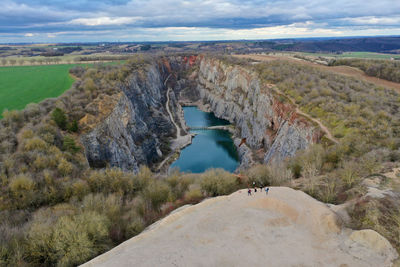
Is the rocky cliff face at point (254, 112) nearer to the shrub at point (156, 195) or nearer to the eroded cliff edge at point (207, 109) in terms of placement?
the eroded cliff edge at point (207, 109)

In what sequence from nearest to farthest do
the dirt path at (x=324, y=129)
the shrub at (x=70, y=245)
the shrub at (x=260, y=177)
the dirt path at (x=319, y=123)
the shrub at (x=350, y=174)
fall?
the shrub at (x=70, y=245) → the shrub at (x=350, y=174) → the shrub at (x=260, y=177) → the dirt path at (x=324, y=129) → the dirt path at (x=319, y=123)

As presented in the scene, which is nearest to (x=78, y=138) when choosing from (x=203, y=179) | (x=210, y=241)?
(x=203, y=179)

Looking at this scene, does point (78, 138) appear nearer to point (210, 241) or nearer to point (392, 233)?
point (210, 241)

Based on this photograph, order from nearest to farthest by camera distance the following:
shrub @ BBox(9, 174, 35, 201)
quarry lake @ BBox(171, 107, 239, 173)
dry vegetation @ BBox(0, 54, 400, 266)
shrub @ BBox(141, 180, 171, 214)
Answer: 1. dry vegetation @ BBox(0, 54, 400, 266)
2. shrub @ BBox(9, 174, 35, 201)
3. shrub @ BBox(141, 180, 171, 214)
4. quarry lake @ BBox(171, 107, 239, 173)

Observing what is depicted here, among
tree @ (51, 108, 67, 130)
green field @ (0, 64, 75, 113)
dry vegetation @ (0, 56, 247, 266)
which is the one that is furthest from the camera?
green field @ (0, 64, 75, 113)

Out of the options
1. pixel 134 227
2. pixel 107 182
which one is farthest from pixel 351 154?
pixel 107 182

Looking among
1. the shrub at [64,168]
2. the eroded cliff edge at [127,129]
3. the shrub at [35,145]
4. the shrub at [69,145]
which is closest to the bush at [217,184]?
the shrub at [64,168]

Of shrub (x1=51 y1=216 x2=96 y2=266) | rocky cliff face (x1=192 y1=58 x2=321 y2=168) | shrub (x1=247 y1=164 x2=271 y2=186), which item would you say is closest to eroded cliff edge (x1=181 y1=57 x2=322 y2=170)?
rocky cliff face (x1=192 y1=58 x2=321 y2=168)

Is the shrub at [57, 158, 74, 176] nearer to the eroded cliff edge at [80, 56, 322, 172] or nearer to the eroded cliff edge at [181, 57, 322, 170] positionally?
the eroded cliff edge at [80, 56, 322, 172]
